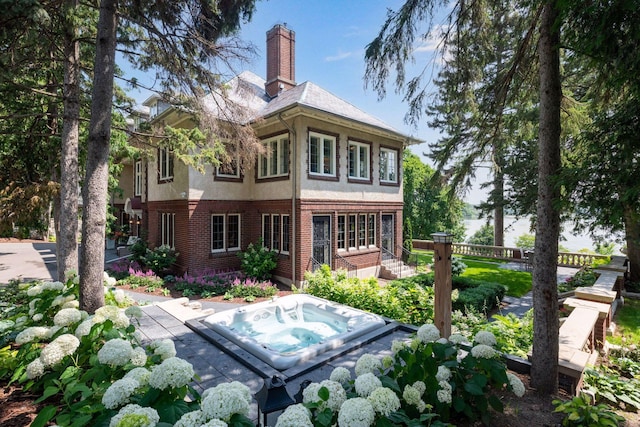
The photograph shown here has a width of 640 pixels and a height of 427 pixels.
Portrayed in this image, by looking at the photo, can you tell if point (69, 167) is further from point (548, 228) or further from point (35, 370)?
point (548, 228)

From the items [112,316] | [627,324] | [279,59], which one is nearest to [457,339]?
[112,316]

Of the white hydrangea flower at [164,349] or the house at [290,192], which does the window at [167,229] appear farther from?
the white hydrangea flower at [164,349]

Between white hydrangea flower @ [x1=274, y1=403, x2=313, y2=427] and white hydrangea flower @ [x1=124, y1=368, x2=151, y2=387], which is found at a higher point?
white hydrangea flower @ [x1=124, y1=368, x2=151, y2=387]

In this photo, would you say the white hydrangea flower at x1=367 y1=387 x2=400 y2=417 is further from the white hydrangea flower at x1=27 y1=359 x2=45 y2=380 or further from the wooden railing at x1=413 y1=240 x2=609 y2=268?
the wooden railing at x1=413 y1=240 x2=609 y2=268

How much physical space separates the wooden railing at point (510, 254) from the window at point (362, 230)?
30.4 feet

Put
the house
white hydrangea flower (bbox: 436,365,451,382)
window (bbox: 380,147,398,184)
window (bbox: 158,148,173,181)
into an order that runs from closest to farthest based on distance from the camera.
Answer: white hydrangea flower (bbox: 436,365,451,382), the house, window (bbox: 158,148,173,181), window (bbox: 380,147,398,184)

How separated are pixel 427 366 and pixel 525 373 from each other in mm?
2354

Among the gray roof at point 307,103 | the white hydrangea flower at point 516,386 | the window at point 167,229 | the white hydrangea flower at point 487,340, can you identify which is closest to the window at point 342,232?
the gray roof at point 307,103

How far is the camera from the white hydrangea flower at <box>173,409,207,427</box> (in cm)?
182

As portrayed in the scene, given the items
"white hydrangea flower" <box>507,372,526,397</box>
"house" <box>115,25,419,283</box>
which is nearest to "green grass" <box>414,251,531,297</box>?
"house" <box>115,25,419,283</box>

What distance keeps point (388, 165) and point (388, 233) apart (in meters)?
3.36

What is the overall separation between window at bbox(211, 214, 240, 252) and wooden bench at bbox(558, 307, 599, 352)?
10.9 m

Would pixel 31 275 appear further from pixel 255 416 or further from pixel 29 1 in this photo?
pixel 255 416

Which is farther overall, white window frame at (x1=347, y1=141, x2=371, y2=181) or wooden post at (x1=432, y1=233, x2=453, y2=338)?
white window frame at (x1=347, y1=141, x2=371, y2=181)
